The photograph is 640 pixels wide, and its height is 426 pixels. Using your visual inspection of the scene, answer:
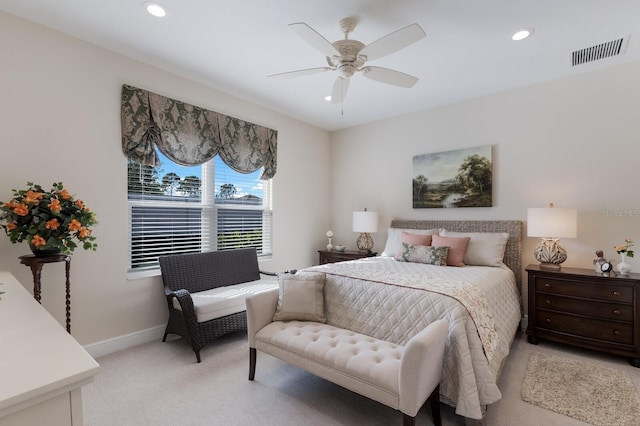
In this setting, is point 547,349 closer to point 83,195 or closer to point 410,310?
point 410,310

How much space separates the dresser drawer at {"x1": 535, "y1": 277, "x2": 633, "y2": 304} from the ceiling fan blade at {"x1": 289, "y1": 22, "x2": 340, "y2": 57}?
9.74 feet

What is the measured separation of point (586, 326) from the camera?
2.92 metres

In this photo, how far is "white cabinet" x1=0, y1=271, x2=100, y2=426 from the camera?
0.68 meters

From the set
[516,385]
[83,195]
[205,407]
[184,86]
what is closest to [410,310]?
[516,385]

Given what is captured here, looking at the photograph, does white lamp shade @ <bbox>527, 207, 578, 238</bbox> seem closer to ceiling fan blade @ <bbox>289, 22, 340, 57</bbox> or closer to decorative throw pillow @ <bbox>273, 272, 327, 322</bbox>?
decorative throw pillow @ <bbox>273, 272, 327, 322</bbox>

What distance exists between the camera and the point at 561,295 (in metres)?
3.05

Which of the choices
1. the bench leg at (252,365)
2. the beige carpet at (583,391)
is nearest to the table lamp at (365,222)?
the beige carpet at (583,391)

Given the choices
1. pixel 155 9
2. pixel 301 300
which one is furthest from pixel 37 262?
pixel 155 9

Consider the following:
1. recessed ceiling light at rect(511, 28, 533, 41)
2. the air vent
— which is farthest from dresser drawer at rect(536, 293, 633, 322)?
recessed ceiling light at rect(511, 28, 533, 41)

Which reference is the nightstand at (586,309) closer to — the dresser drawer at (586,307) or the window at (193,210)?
the dresser drawer at (586,307)

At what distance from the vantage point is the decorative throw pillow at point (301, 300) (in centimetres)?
248

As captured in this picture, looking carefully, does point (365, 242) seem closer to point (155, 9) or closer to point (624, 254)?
point (624, 254)

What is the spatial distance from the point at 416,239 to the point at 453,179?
1.04 metres

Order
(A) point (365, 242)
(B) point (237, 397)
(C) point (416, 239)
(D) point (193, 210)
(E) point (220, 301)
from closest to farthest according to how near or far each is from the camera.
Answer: (B) point (237, 397)
(E) point (220, 301)
(D) point (193, 210)
(C) point (416, 239)
(A) point (365, 242)
